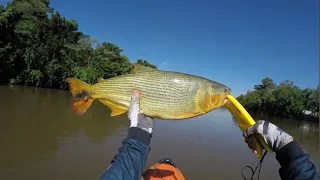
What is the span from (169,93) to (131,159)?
1.81 ft

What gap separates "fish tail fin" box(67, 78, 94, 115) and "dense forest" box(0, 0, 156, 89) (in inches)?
1189

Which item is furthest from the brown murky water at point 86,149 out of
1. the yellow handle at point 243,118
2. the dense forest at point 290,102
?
the dense forest at point 290,102

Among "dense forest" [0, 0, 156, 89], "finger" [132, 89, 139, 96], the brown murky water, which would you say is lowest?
the brown murky water

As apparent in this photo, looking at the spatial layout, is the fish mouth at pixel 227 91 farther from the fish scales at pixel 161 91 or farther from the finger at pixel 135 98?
the finger at pixel 135 98

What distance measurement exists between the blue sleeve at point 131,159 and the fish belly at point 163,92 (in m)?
0.25

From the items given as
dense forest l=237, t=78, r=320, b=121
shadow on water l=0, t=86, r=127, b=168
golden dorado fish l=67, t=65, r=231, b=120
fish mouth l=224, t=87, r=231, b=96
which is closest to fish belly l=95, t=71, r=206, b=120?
golden dorado fish l=67, t=65, r=231, b=120

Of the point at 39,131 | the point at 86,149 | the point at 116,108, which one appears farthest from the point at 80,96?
the point at 39,131

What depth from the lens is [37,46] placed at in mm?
35062

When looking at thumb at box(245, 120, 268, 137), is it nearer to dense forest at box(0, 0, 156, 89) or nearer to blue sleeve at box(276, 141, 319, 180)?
blue sleeve at box(276, 141, 319, 180)

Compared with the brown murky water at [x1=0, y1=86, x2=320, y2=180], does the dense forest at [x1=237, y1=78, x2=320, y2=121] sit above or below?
above

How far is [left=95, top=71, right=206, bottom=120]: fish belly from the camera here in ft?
6.10

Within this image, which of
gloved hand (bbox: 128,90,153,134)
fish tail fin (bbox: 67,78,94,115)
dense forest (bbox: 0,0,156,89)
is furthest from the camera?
dense forest (bbox: 0,0,156,89)

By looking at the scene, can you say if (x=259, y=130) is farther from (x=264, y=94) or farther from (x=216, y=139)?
(x=264, y=94)

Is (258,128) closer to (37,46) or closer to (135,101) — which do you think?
(135,101)
